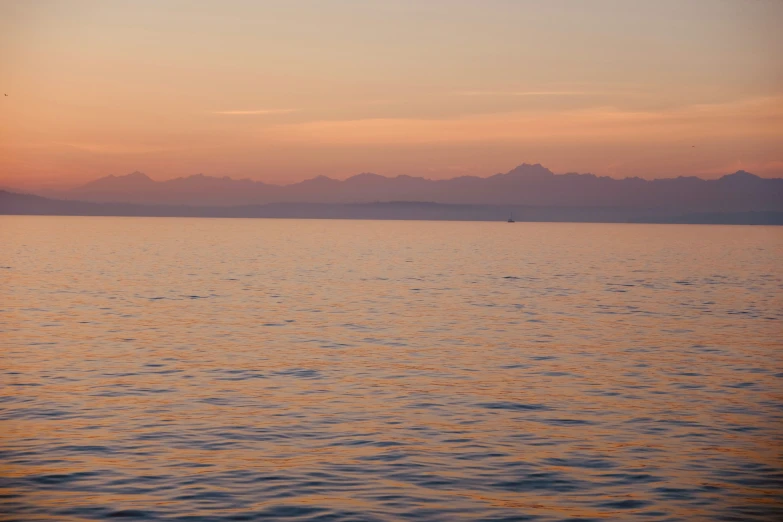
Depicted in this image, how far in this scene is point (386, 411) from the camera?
26109 millimetres

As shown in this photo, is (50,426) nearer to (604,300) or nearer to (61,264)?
(604,300)

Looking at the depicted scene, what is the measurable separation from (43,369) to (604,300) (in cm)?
4200

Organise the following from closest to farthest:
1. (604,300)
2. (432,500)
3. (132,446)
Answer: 1. (432,500)
2. (132,446)
3. (604,300)

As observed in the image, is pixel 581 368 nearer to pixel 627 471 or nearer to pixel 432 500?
pixel 627 471

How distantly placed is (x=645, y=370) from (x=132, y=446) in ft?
67.0

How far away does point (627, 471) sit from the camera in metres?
20.4

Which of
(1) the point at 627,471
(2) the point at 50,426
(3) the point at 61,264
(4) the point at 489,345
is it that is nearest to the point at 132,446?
(2) the point at 50,426

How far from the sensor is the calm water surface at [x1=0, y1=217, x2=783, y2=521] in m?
18.4

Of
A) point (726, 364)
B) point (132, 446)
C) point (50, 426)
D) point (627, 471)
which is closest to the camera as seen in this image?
point (627, 471)

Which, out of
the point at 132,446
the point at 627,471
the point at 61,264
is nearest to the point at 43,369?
the point at 132,446

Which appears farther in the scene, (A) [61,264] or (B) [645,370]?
(A) [61,264]

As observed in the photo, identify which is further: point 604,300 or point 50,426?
point 604,300

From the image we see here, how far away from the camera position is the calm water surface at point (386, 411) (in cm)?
1842

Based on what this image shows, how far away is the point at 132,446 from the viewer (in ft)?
71.8
